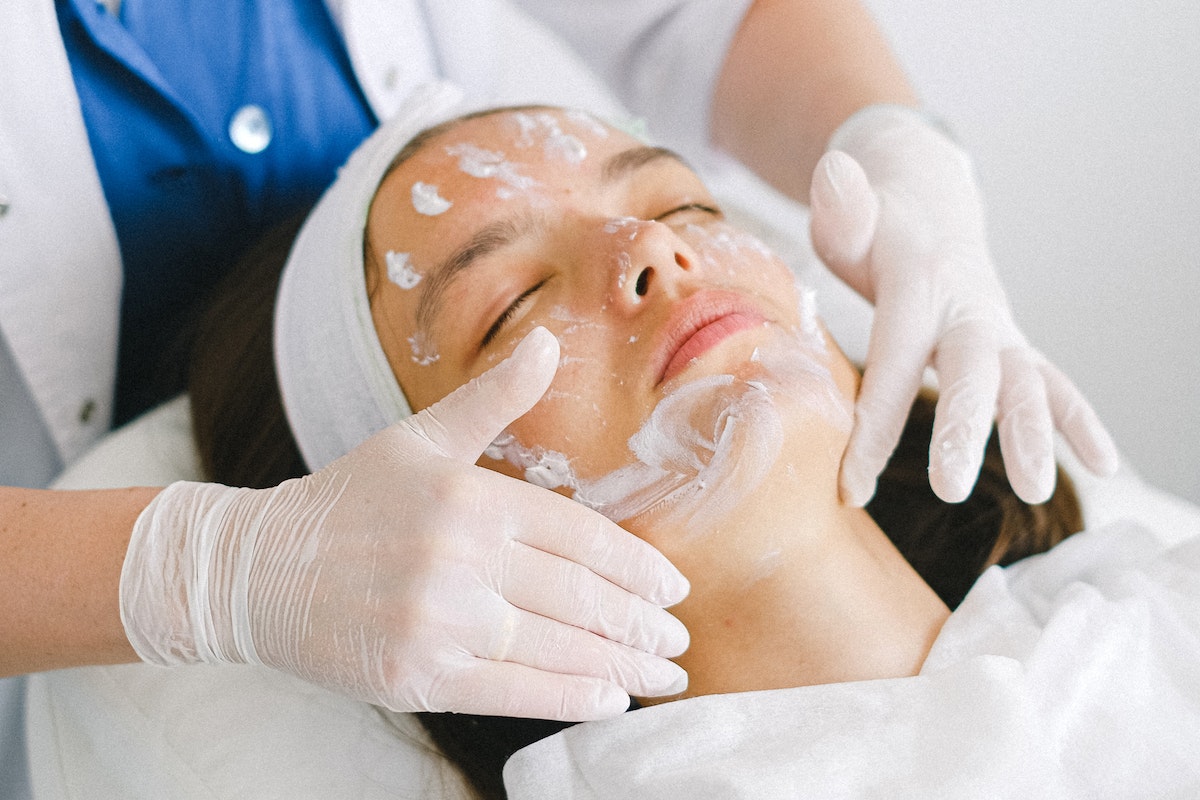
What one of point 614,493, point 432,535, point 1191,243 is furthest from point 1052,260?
point 432,535

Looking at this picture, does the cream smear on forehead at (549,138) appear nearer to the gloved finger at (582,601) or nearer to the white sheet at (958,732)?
the gloved finger at (582,601)

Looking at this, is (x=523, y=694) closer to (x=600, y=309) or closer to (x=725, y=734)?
(x=725, y=734)

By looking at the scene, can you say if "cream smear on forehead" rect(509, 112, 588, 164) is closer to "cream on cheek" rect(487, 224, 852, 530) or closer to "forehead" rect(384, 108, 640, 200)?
"forehead" rect(384, 108, 640, 200)

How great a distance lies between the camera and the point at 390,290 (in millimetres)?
1082

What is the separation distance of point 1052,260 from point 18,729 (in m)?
2.25

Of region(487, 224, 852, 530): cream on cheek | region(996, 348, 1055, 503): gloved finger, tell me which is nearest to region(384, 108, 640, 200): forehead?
region(487, 224, 852, 530): cream on cheek

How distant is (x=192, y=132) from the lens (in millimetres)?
1273

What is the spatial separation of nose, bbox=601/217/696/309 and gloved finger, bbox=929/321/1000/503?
1.13ft

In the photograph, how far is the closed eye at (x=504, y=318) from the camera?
1.00 meters

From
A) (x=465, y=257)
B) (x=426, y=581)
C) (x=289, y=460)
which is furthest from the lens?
(x=289, y=460)

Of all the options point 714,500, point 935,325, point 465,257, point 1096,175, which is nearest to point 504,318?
point 465,257

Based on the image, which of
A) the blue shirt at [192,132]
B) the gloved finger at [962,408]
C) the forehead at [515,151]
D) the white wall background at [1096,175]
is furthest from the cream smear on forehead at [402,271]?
the white wall background at [1096,175]

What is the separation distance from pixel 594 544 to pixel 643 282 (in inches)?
11.8

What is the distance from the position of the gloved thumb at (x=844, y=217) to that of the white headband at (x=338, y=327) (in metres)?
0.53
